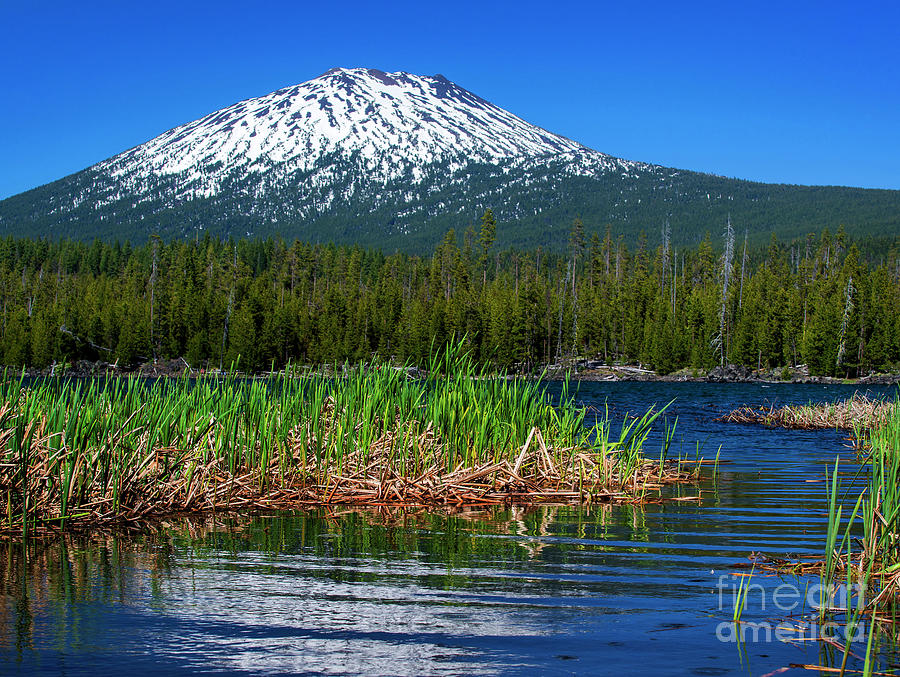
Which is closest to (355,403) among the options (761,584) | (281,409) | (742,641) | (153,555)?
(281,409)

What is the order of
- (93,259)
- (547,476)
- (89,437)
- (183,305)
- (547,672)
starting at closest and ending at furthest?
1. (547,672)
2. (89,437)
3. (547,476)
4. (183,305)
5. (93,259)

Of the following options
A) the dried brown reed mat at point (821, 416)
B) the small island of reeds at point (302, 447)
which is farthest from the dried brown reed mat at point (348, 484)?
the dried brown reed mat at point (821, 416)

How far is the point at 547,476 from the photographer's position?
32.0ft

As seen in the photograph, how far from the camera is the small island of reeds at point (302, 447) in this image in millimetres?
7574

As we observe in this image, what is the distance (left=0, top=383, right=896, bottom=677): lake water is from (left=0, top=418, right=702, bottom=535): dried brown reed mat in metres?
0.55

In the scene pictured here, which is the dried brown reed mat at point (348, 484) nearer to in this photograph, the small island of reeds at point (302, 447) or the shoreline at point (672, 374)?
the small island of reeds at point (302, 447)

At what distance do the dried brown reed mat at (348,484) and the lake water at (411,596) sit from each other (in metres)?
0.55

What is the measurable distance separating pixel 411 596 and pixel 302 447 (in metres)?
4.39

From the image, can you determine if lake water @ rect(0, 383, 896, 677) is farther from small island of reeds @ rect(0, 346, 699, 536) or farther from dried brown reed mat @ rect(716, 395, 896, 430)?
dried brown reed mat @ rect(716, 395, 896, 430)

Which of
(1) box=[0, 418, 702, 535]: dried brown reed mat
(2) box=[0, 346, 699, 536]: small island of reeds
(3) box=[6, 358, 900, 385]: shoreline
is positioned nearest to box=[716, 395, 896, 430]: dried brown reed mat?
(2) box=[0, 346, 699, 536]: small island of reeds

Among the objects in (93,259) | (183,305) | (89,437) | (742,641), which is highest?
(93,259)

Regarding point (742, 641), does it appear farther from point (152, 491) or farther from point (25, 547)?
point (152, 491)

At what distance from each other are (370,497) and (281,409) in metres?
1.69

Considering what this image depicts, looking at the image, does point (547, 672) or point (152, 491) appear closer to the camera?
point (547, 672)
